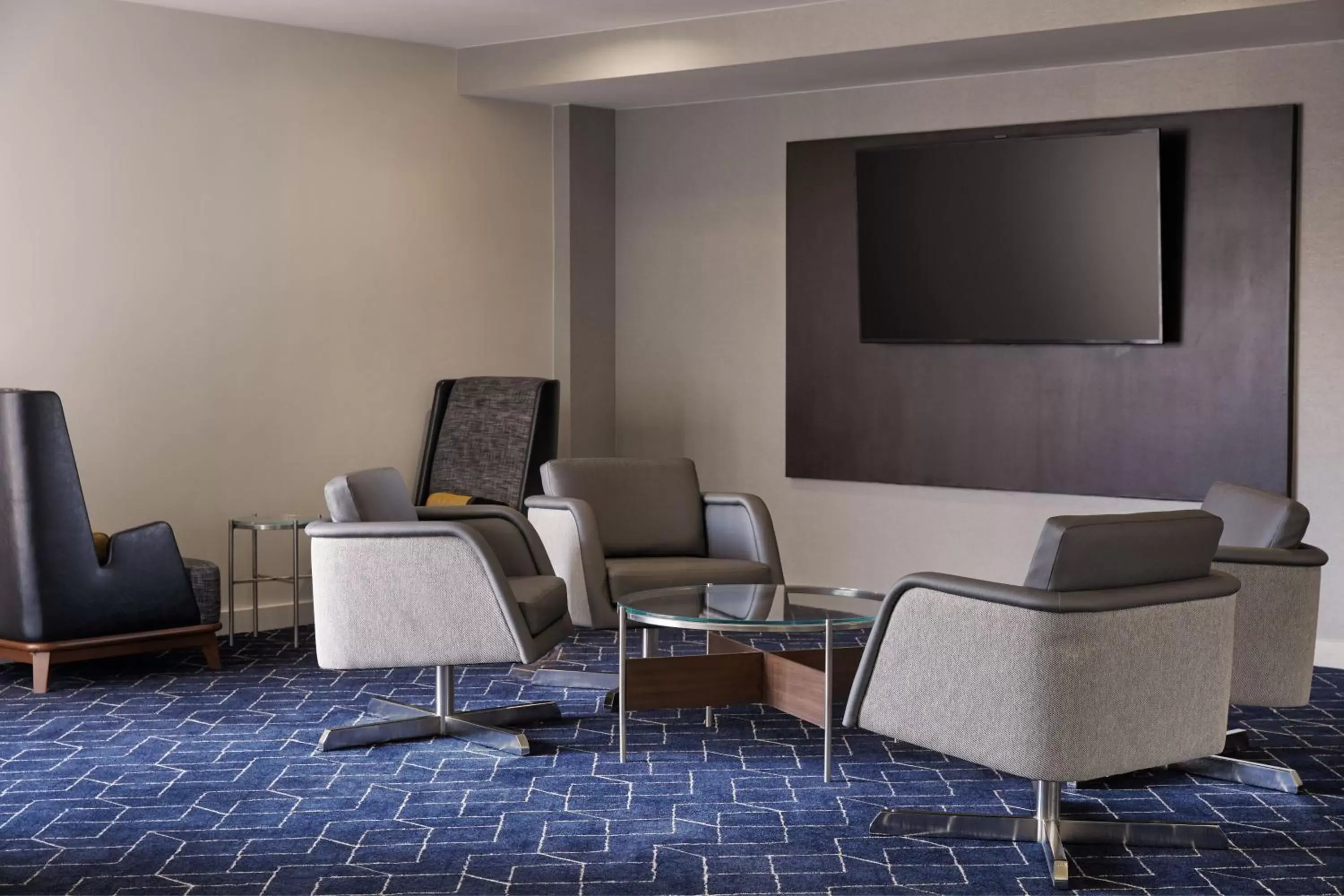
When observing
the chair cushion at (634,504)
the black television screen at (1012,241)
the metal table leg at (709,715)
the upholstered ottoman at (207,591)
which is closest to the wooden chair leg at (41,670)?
the upholstered ottoman at (207,591)

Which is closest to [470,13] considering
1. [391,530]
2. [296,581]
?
[296,581]

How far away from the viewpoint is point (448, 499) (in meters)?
7.50

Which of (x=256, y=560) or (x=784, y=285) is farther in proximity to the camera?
(x=784, y=285)

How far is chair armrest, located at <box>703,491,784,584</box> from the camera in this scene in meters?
6.04

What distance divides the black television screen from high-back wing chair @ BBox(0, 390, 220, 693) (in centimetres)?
367

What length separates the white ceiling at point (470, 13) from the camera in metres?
6.78

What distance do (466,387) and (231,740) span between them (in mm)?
3092

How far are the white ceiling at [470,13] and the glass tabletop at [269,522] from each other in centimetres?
233

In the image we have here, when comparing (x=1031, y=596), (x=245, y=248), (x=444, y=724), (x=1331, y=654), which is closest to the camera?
(x=1031, y=596)

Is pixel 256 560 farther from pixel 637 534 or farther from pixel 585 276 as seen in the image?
pixel 585 276

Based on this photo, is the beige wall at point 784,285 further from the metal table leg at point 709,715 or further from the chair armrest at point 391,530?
the chair armrest at point 391,530

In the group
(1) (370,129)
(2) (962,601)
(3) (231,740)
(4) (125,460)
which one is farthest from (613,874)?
(1) (370,129)

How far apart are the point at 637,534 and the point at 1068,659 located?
286 centimetres

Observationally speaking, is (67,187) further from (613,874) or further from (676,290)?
(613,874)
